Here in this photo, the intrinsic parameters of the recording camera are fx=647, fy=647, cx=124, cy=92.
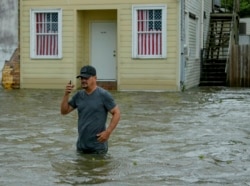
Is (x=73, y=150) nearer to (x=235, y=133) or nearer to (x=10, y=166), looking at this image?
(x=10, y=166)

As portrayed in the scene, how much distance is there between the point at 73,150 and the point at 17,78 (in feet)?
44.1

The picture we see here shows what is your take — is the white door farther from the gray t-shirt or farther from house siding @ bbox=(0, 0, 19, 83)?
the gray t-shirt

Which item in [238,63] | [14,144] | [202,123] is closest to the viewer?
[14,144]

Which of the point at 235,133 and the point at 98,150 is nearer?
the point at 98,150

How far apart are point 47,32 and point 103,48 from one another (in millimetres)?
2101

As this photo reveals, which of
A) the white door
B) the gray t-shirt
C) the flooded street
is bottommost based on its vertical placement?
the flooded street

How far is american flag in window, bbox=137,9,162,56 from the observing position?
21.6 metres

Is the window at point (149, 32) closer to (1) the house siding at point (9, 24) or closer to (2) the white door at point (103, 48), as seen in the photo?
(2) the white door at point (103, 48)

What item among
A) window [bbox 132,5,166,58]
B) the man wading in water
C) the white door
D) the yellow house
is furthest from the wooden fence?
the man wading in water

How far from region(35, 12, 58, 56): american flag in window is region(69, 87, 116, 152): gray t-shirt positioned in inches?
542

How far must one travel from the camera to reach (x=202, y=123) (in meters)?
13.1

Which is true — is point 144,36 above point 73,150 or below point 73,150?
above

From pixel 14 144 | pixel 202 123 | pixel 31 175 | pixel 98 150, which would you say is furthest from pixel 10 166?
pixel 202 123

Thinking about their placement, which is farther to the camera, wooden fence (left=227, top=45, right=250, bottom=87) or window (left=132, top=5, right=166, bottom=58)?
wooden fence (left=227, top=45, right=250, bottom=87)
